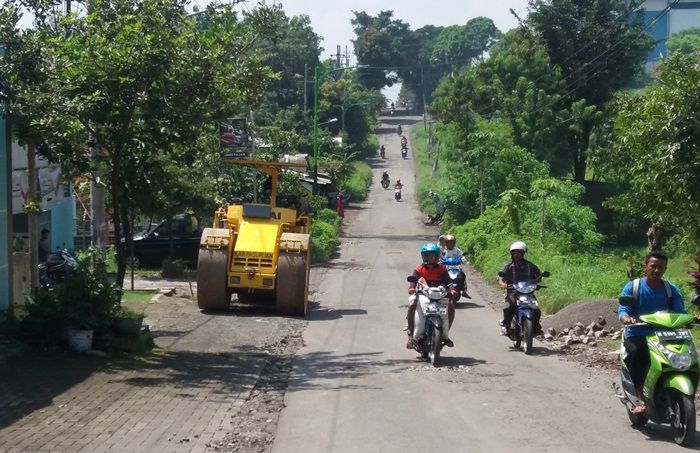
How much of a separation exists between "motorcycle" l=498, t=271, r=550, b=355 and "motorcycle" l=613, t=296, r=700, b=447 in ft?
19.4

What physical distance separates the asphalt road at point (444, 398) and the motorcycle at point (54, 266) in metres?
6.08

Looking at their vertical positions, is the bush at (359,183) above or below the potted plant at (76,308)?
above

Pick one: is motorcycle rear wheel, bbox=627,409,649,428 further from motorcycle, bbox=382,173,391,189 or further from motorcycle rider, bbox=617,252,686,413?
motorcycle, bbox=382,173,391,189

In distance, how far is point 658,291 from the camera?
10.3m

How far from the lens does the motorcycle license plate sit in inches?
372

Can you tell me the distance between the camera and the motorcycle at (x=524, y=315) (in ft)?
52.2

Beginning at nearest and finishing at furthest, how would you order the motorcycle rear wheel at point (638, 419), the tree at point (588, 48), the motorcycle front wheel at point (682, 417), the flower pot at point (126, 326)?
the motorcycle front wheel at point (682, 417), the motorcycle rear wheel at point (638, 419), the flower pot at point (126, 326), the tree at point (588, 48)

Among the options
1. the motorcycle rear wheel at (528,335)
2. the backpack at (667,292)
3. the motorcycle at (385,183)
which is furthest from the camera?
the motorcycle at (385,183)

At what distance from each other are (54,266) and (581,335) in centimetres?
1305

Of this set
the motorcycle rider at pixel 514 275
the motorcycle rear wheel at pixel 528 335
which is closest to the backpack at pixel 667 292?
the motorcycle rear wheel at pixel 528 335

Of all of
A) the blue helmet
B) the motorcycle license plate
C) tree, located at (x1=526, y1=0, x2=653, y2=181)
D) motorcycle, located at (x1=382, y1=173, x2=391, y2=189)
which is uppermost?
tree, located at (x1=526, y1=0, x2=653, y2=181)

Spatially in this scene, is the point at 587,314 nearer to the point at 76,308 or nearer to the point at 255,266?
the point at 255,266

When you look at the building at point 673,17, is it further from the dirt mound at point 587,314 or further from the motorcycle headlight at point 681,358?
the motorcycle headlight at point 681,358

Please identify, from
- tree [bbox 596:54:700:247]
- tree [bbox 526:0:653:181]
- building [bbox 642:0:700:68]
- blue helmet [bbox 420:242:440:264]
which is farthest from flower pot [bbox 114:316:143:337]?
building [bbox 642:0:700:68]
